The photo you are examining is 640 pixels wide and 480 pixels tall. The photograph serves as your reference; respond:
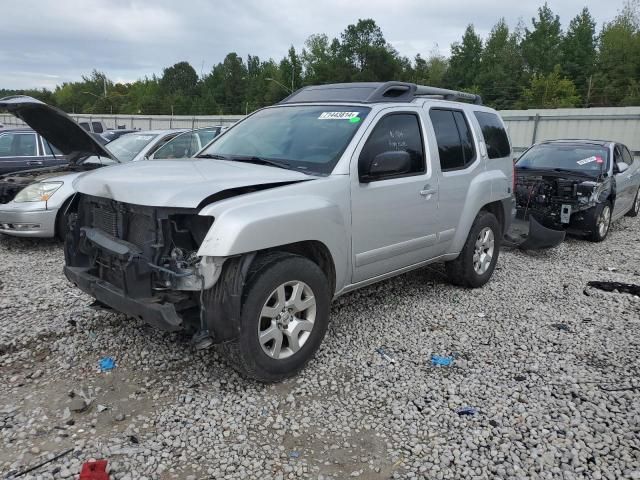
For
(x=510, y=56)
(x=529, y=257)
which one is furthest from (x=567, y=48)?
(x=529, y=257)

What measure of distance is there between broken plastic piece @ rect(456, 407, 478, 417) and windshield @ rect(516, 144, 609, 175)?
675 cm

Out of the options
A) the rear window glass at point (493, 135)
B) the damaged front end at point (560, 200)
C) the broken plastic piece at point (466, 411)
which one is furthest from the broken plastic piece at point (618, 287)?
the broken plastic piece at point (466, 411)

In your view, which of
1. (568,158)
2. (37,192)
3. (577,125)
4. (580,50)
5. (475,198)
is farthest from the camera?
(580,50)

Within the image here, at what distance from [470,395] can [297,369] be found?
119cm

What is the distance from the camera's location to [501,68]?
189 ft

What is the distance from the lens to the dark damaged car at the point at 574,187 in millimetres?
8180

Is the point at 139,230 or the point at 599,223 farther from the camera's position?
the point at 599,223

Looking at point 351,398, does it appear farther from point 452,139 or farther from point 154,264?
point 452,139

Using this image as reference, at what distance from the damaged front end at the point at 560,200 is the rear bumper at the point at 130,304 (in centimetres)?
621

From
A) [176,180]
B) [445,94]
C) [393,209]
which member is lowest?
[393,209]

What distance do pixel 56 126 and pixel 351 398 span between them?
4023mm

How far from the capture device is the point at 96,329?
4.34m

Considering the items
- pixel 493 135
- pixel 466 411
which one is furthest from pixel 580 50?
pixel 466 411

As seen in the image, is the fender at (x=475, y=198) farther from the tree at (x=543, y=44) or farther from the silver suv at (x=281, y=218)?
the tree at (x=543, y=44)
